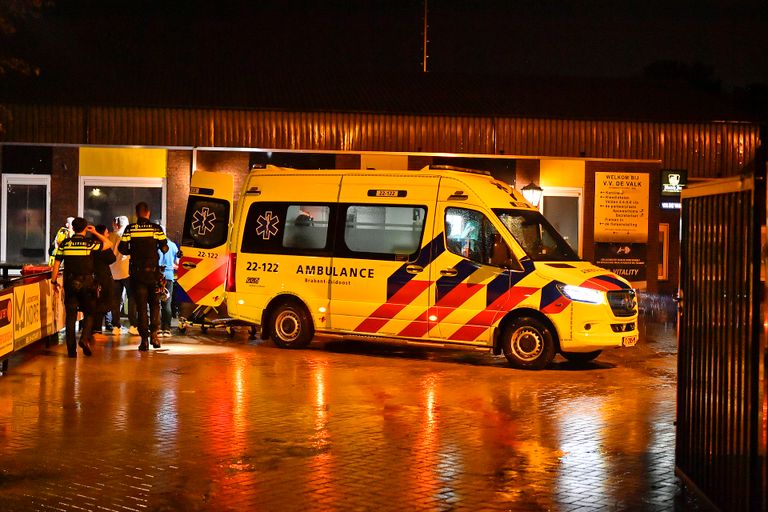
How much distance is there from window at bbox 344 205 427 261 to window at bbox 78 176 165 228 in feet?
33.2

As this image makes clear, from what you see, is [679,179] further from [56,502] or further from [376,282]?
[56,502]

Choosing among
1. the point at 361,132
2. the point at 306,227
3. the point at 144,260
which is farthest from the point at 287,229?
the point at 361,132

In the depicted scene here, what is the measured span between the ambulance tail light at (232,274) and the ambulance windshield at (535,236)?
4147 mm

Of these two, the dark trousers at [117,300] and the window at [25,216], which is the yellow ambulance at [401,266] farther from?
the window at [25,216]

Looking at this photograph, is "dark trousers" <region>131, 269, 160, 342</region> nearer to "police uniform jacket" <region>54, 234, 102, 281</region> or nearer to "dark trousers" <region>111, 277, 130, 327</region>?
"police uniform jacket" <region>54, 234, 102, 281</region>

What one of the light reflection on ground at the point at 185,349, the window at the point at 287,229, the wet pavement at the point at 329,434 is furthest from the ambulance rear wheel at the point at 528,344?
the light reflection on ground at the point at 185,349

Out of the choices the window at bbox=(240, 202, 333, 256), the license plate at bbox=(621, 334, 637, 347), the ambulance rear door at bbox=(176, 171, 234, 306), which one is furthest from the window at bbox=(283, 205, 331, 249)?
the license plate at bbox=(621, 334, 637, 347)

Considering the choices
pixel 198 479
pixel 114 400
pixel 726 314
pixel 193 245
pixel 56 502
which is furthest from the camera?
pixel 193 245

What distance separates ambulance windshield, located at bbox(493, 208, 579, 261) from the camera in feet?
45.9

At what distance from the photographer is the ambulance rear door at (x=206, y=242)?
1625 cm

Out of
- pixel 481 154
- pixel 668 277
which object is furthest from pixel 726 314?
pixel 668 277

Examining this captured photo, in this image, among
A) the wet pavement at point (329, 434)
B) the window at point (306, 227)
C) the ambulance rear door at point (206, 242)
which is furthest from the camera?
the ambulance rear door at point (206, 242)

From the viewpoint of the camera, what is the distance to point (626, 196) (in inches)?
972

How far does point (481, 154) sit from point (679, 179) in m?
4.62
